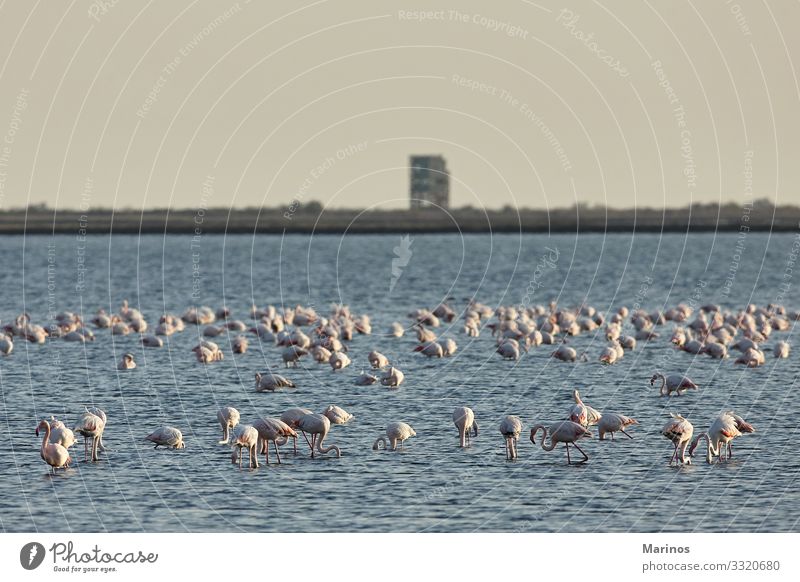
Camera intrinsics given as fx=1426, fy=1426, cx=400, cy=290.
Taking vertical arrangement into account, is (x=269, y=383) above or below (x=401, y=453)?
above

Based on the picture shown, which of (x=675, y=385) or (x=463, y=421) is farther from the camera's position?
(x=675, y=385)

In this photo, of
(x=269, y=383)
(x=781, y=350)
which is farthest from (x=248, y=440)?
(x=781, y=350)

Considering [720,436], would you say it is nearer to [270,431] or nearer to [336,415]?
[336,415]

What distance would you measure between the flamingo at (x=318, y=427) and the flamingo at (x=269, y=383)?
9.30 metres

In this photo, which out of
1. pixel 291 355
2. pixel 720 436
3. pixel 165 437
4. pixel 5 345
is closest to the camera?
pixel 720 436

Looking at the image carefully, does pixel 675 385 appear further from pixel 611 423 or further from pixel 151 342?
pixel 151 342

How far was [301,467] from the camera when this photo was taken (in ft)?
97.4

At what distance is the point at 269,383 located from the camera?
4022 centimetres

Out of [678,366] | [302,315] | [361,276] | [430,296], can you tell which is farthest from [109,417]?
[361,276]

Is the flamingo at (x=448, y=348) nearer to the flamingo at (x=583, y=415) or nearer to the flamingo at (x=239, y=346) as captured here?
the flamingo at (x=239, y=346)

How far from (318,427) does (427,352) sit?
58.8 ft

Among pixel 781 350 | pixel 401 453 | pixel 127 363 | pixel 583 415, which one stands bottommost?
pixel 401 453

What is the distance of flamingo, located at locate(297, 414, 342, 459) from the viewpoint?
30.7m

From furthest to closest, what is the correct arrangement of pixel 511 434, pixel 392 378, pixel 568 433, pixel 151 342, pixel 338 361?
pixel 151 342 → pixel 338 361 → pixel 392 378 → pixel 511 434 → pixel 568 433
